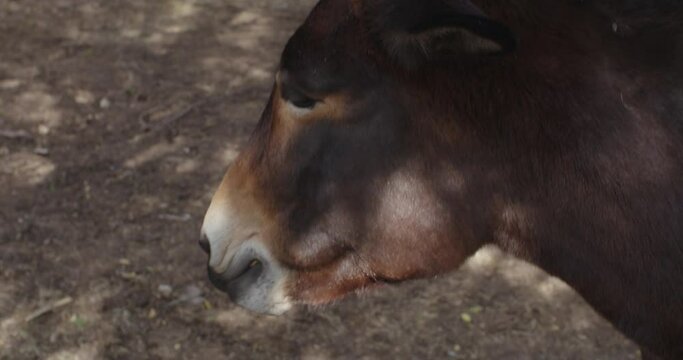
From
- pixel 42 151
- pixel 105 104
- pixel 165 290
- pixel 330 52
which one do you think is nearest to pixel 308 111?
pixel 330 52

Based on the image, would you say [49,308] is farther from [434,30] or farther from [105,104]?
[434,30]

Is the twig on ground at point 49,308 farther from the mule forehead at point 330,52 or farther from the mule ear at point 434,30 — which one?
the mule ear at point 434,30

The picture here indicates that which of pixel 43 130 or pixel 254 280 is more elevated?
pixel 254 280

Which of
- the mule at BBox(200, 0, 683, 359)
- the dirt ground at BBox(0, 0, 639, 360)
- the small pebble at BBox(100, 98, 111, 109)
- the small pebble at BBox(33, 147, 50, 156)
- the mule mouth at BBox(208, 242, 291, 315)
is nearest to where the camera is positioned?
the mule at BBox(200, 0, 683, 359)

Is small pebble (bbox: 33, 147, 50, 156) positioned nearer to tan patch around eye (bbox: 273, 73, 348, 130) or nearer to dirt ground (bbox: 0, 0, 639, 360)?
dirt ground (bbox: 0, 0, 639, 360)

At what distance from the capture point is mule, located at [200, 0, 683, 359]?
233cm

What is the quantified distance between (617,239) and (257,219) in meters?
0.96

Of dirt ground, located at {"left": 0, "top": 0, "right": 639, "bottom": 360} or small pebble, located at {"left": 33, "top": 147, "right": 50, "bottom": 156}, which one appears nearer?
dirt ground, located at {"left": 0, "top": 0, "right": 639, "bottom": 360}

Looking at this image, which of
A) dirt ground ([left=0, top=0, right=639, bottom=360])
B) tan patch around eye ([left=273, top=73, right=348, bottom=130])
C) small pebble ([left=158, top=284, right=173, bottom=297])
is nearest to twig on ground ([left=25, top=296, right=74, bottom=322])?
dirt ground ([left=0, top=0, right=639, bottom=360])

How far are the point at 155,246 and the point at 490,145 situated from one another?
273 cm

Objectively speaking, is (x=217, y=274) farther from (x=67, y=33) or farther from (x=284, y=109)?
(x=67, y=33)

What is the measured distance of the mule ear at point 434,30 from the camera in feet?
6.98

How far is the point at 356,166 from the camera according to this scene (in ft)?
8.30

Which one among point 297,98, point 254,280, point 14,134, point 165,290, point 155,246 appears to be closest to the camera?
point 297,98
